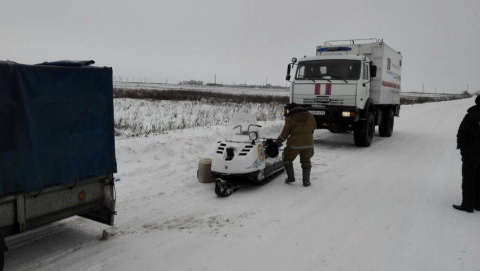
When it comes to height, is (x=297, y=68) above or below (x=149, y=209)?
above

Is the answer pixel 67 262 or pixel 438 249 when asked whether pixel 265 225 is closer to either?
pixel 438 249

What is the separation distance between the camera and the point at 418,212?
5430 millimetres

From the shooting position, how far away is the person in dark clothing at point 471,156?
210 inches

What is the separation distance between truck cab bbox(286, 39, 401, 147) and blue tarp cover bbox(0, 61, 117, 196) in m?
7.71

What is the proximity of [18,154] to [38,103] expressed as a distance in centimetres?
51

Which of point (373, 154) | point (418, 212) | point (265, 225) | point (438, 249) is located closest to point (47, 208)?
point (265, 225)

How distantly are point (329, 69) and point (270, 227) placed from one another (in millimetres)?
7360

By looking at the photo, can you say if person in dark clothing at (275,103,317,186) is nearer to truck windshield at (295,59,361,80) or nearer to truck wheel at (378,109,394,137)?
truck windshield at (295,59,361,80)

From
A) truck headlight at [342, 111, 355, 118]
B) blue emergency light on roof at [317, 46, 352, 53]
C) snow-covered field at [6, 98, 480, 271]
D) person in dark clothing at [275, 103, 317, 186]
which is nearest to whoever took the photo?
snow-covered field at [6, 98, 480, 271]

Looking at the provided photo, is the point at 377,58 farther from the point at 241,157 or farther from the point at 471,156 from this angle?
the point at 241,157

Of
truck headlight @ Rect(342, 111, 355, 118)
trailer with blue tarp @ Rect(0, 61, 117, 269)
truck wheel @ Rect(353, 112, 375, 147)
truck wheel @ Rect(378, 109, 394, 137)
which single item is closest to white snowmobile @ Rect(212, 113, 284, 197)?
trailer with blue tarp @ Rect(0, 61, 117, 269)

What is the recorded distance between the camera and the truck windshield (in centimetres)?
1058

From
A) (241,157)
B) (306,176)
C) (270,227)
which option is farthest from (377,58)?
(270,227)

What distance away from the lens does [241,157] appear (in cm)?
614
